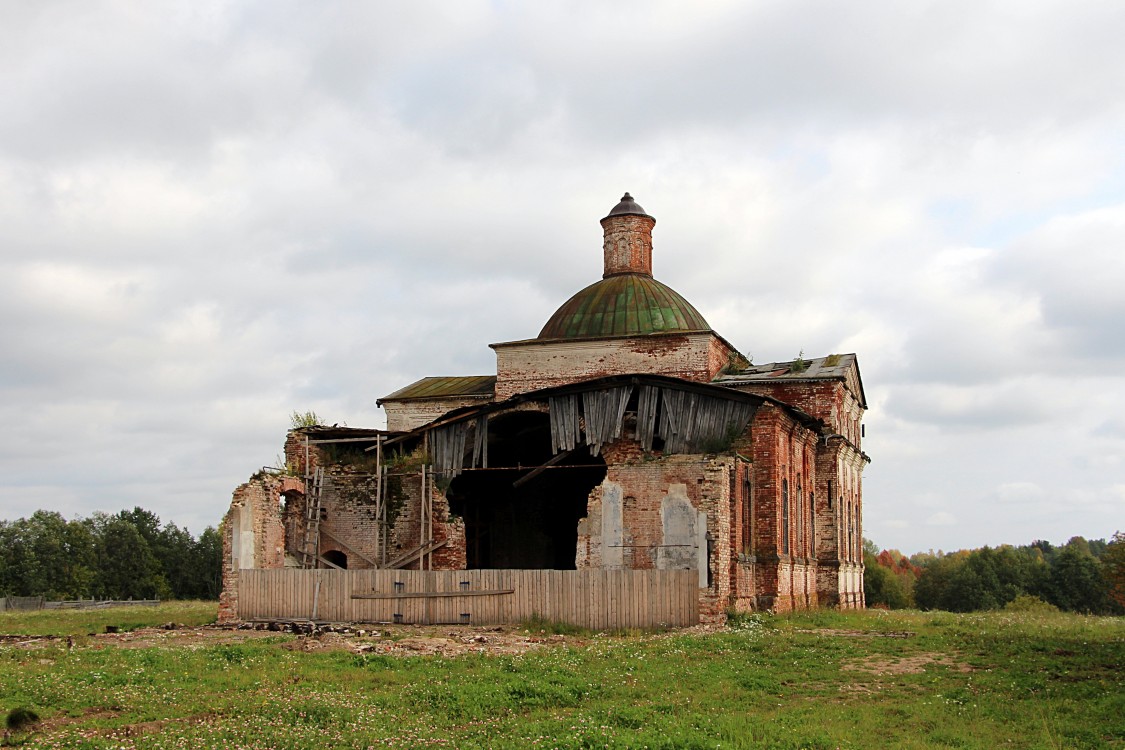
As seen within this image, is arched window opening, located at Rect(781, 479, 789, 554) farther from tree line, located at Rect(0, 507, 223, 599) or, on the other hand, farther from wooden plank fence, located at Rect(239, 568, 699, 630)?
tree line, located at Rect(0, 507, 223, 599)

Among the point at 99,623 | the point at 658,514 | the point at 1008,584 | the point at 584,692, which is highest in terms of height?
the point at 658,514

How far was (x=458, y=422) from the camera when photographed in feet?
85.5

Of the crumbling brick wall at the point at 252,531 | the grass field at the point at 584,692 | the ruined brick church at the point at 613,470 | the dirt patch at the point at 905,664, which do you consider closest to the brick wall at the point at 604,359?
the ruined brick church at the point at 613,470

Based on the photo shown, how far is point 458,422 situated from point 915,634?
12.0 metres

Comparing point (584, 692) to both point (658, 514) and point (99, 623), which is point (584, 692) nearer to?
point (658, 514)

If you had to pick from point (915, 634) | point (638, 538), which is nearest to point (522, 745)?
point (915, 634)

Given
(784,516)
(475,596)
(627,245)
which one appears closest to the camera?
(475,596)

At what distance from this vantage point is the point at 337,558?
27766mm

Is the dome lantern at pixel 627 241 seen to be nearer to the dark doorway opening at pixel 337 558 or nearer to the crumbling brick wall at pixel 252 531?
the dark doorway opening at pixel 337 558

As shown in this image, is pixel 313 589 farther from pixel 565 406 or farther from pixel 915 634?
pixel 915 634

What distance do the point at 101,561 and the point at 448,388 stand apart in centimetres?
3814

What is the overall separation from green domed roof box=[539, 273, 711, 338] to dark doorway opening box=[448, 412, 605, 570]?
418cm

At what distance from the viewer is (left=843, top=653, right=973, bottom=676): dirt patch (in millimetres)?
14828

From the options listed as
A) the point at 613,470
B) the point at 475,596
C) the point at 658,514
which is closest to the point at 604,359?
the point at 613,470
